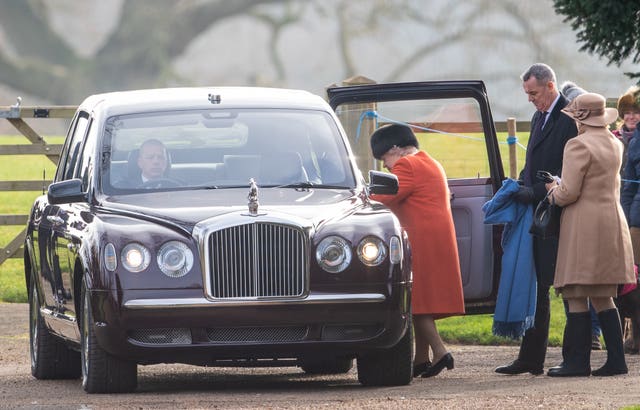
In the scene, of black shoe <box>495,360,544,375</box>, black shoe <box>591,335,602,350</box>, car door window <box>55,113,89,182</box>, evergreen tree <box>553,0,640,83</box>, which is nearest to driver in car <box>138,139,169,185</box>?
car door window <box>55,113,89,182</box>

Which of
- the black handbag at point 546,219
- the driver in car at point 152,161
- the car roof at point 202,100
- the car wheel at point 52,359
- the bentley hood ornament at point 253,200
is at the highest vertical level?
the car roof at point 202,100

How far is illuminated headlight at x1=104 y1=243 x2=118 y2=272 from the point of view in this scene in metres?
8.45

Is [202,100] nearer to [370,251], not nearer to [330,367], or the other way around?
[370,251]

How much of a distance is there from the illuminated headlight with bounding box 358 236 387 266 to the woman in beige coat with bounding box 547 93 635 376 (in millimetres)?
1495

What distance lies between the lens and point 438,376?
10.2 meters

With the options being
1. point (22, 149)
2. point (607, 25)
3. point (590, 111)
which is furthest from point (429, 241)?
point (22, 149)

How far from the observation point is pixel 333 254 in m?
8.62

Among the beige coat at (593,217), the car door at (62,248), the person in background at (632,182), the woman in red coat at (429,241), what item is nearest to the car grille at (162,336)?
the car door at (62,248)

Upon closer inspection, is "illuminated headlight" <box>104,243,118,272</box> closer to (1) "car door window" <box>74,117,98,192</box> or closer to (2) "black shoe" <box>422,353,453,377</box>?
(1) "car door window" <box>74,117,98,192</box>

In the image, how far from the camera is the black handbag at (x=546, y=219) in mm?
9797

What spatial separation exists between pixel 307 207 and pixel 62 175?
2.46 meters

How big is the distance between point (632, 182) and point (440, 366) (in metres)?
2.64

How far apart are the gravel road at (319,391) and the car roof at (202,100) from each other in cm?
167

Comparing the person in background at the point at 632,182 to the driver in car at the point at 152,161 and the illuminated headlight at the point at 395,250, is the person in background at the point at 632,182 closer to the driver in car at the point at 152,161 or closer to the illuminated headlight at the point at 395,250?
the illuminated headlight at the point at 395,250
